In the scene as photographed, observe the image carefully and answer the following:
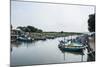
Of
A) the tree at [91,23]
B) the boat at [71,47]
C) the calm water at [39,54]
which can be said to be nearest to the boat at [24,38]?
the calm water at [39,54]

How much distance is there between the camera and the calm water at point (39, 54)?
98.3 inches

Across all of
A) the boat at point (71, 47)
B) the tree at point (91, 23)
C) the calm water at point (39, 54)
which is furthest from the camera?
the tree at point (91, 23)

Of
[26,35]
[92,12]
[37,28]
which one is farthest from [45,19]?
[92,12]

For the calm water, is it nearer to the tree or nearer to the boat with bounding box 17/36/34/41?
the boat with bounding box 17/36/34/41

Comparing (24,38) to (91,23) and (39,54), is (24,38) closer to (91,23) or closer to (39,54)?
(39,54)

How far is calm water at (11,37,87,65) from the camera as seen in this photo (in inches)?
98.3

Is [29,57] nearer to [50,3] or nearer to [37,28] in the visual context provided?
[37,28]

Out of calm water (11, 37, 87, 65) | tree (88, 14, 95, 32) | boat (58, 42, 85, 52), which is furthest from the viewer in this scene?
tree (88, 14, 95, 32)

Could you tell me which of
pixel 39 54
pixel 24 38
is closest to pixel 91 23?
pixel 39 54

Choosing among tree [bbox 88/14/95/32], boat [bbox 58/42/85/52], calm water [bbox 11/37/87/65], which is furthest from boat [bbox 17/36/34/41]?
tree [bbox 88/14/95/32]

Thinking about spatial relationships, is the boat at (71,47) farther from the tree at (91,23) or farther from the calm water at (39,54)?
the tree at (91,23)
